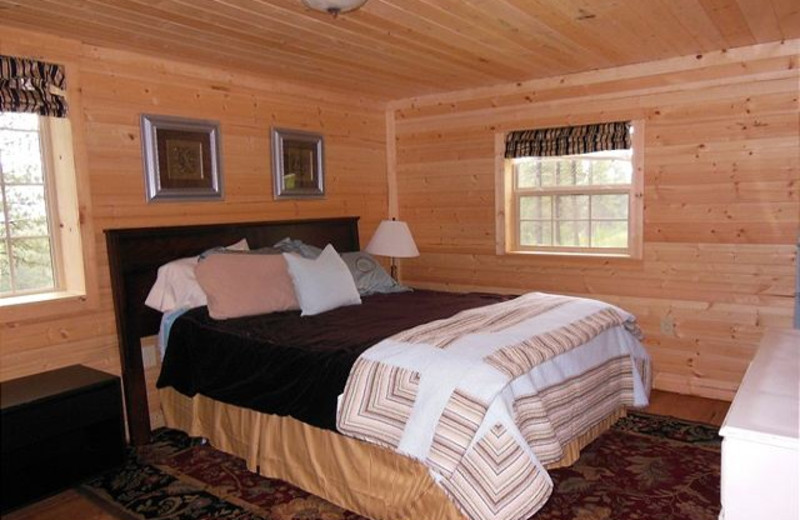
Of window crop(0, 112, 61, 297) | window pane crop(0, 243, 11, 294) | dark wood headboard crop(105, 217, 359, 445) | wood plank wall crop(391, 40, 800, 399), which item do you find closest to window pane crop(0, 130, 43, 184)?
window crop(0, 112, 61, 297)

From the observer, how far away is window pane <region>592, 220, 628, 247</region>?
4191 mm

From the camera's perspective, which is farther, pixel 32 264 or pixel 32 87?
pixel 32 264

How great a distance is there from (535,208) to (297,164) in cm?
189

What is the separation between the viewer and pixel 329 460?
2561 millimetres

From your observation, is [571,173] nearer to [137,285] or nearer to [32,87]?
[137,285]

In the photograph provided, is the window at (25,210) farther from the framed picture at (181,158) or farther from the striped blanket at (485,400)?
the striped blanket at (485,400)

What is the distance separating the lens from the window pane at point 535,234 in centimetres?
455

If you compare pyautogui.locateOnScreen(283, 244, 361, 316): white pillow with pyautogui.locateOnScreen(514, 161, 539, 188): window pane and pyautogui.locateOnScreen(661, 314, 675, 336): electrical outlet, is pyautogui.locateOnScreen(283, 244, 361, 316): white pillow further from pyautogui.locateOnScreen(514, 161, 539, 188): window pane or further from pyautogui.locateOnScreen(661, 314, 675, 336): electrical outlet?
pyautogui.locateOnScreen(661, 314, 675, 336): electrical outlet

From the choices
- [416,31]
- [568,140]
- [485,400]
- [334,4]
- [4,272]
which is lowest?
[485,400]

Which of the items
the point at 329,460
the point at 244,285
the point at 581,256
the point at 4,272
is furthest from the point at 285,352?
the point at 581,256

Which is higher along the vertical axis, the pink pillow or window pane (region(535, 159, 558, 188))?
window pane (region(535, 159, 558, 188))

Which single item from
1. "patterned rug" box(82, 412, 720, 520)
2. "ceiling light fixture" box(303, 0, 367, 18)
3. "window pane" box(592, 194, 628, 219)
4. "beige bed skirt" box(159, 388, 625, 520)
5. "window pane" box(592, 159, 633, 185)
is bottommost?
"patterned rug" box(82, 412, 720, 520)

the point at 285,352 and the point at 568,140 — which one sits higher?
the point at 568,140

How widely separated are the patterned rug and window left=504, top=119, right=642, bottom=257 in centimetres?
148
